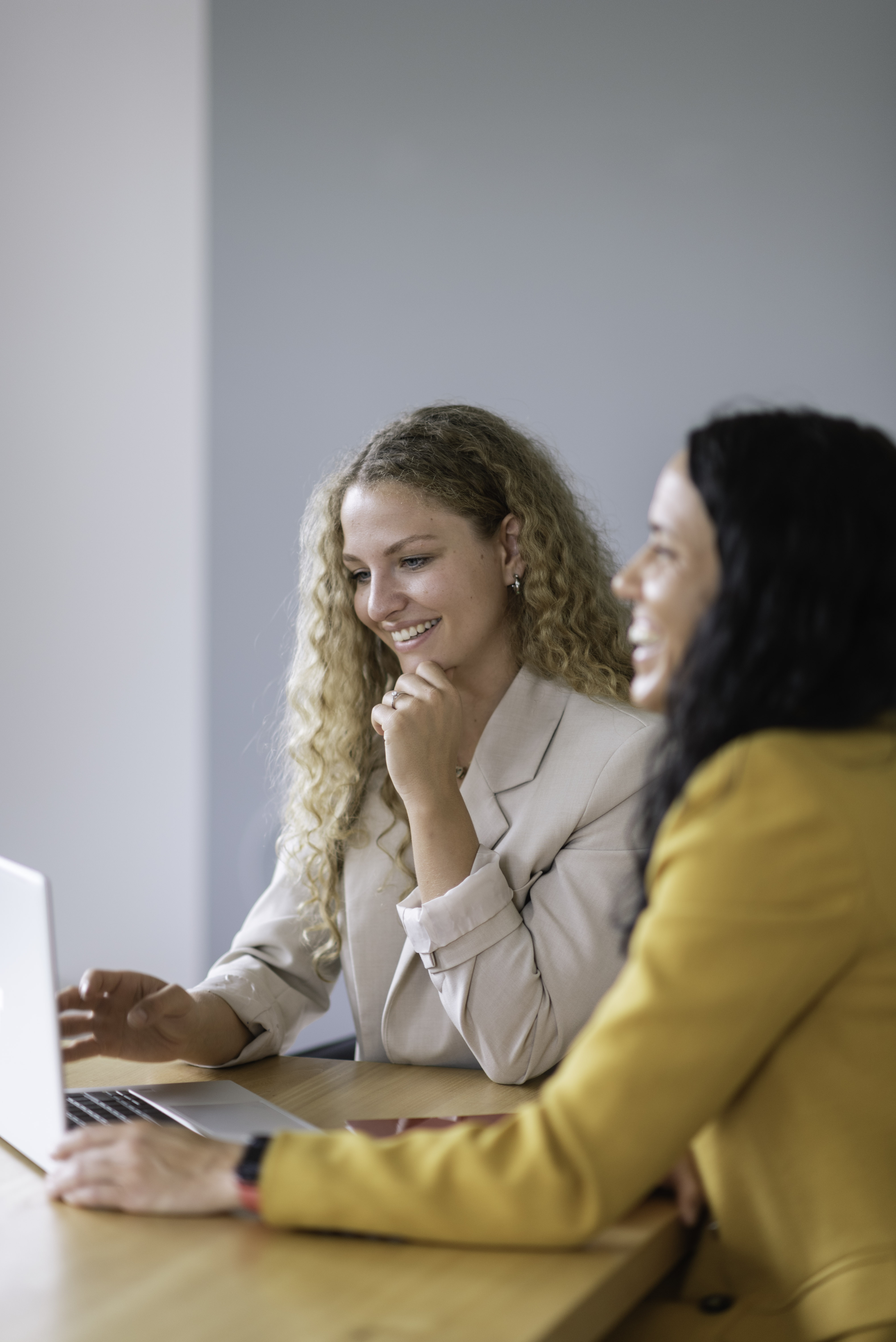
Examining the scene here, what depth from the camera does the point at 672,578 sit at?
0.98 metres

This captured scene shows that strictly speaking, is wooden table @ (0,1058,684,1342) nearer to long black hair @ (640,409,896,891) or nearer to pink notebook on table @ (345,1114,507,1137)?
pink notebook on table @ (345,1114,507,1137)

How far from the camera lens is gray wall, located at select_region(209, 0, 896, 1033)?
2314 mm

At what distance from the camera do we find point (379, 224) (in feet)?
9.49

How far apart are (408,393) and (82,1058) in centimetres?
187

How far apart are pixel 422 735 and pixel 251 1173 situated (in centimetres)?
72

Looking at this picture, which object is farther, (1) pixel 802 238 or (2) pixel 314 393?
(2) pixel 314 393

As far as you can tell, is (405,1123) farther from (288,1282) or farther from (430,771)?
(430,771)

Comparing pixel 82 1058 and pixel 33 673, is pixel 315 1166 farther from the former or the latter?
pixel 33 673

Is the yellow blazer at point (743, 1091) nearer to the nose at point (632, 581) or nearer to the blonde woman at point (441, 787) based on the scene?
the nose at point (632, 581)

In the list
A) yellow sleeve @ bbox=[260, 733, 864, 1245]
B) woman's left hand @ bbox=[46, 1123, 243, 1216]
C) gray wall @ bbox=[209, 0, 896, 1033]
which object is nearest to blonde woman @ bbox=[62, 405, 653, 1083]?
woman's left hand @ bbox=[46, 1123, 243, 1216]

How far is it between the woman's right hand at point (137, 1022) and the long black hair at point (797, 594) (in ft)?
2.59

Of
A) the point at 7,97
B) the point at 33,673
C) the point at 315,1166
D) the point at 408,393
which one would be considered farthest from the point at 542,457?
the point at 7,97

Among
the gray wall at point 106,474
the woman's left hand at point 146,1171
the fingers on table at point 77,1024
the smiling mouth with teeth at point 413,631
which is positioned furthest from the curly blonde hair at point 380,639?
the gray wall at point 106,474

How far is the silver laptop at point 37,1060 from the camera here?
1009mm
